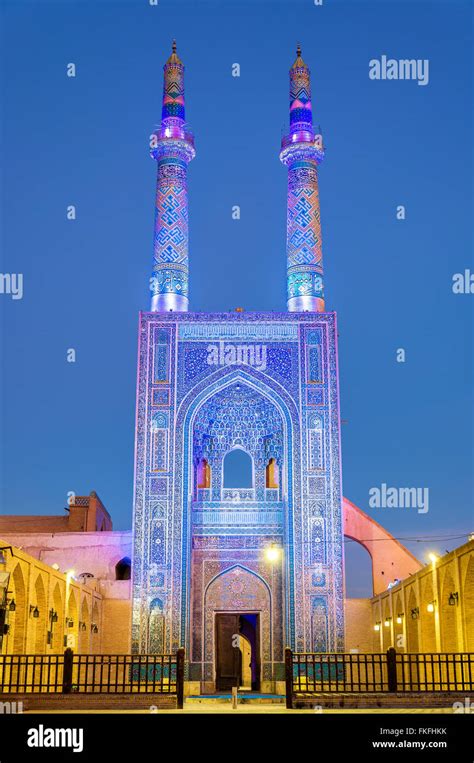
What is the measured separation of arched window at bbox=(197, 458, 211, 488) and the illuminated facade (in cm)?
3

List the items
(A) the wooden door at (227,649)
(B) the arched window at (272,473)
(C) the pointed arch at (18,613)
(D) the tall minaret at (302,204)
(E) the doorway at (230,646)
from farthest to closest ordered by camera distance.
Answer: (A) the wooden door at (227,649), (E) the doorway at (230,646), (D) the tall minaret at (302,204), (B) the arched window at (272,473), (C) the pointed arch at (18,613)

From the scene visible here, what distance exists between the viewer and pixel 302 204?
20719 millimetres

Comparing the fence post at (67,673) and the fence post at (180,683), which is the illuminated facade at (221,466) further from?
the fence post at (67,673)

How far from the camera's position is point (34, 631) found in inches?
602

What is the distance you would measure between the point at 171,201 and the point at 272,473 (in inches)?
252

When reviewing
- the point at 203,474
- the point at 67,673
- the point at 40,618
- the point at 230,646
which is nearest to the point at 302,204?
the point at 203,474

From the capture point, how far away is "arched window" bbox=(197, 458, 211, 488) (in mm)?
19859

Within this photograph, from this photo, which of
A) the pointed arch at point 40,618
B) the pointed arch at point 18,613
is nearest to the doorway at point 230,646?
the pointed arch at point 40,618

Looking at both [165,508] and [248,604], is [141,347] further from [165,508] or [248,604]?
[248,604]

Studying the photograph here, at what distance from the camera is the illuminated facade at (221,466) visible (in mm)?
17875

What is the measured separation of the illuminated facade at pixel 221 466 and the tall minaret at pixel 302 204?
1.5 inches

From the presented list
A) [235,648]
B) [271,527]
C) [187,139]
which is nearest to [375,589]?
[235,648]
